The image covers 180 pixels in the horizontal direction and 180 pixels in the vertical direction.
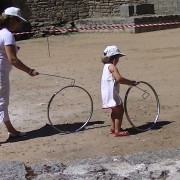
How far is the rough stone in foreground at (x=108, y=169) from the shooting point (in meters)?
4.74

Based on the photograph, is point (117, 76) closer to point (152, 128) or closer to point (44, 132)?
point (152, 128)

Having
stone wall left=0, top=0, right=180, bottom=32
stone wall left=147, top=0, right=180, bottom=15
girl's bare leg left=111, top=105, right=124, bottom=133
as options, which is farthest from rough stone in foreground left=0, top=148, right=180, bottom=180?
stone wall left=147, top=0, right=180, bottom=15

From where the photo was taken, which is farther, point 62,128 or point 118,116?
point 62,128

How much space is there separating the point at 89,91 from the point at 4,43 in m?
3.11

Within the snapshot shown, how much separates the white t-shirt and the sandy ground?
91cm

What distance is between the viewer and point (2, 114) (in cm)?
648

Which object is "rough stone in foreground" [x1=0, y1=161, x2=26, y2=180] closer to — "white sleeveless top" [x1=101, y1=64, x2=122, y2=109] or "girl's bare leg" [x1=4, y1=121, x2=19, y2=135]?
"girl's bare leg" [x1=4, y1=121, x2=19, y2=135]

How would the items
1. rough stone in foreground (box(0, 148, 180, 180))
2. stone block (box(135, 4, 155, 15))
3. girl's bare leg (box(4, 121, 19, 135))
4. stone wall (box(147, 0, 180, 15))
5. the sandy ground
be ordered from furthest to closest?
stone wall (box(147, 0, 180, 15)), stone block (box(135, 4, 155, 15)), girl's bare leg (box(4, 121, 19, 135)), the sandy ground, rough stone in foreground (box(0, 148, 180, 180))

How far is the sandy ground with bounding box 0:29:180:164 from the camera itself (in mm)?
6055

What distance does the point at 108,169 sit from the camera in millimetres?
4891

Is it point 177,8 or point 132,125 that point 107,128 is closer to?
point 132,125

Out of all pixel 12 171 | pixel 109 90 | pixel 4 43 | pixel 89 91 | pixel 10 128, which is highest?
pixel 4 43

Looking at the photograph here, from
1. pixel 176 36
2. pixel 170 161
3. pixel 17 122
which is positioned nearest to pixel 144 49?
pixel 176 36

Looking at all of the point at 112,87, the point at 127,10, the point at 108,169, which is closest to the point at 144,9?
the point at 127,10
